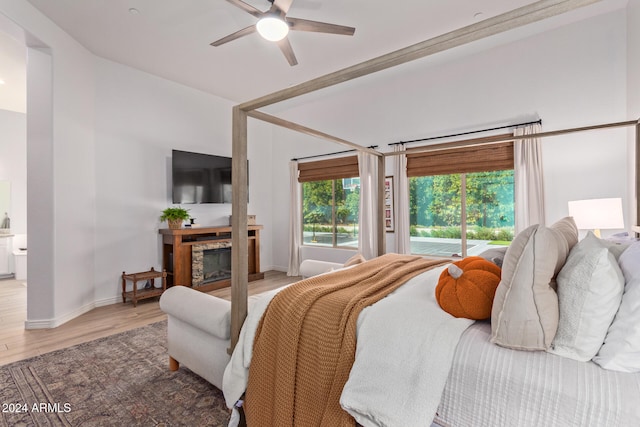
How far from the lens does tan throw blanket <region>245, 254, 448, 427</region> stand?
1278 millimetres

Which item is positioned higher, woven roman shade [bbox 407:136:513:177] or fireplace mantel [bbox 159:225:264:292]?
woven roman shade [bbox 407:136:513:177]

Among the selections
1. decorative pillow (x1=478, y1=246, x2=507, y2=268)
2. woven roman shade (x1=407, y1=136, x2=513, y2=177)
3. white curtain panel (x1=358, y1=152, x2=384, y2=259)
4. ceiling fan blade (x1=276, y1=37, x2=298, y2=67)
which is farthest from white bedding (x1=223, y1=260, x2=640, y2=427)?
white curtain panel (x1=358, y1=152, x2=384, y2=259)

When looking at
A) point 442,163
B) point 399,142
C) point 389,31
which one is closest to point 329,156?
point 399,142

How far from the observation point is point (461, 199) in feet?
13.5

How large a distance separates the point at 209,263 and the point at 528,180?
4.30 meters

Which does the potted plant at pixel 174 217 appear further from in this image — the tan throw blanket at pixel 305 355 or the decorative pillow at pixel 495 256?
the decorative pillow at pixel 495 256

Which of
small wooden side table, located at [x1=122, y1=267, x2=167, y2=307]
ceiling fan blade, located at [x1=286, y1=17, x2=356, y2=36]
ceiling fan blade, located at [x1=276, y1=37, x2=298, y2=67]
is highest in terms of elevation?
ceiling fan blade, located at [x1=276, y1=37, x2=298, y2=67]

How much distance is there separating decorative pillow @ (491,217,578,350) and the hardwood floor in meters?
3.24

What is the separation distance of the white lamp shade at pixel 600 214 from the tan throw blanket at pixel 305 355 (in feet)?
7.46

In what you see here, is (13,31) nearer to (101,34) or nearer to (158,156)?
(101,34)

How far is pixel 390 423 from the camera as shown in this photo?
107 cm

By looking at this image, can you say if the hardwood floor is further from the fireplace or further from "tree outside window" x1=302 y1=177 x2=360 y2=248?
"tree outside window" x1=302 y1=177 x2=360 y2=248

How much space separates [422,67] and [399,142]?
1.04m

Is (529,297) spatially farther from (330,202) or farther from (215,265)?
(330,202)
